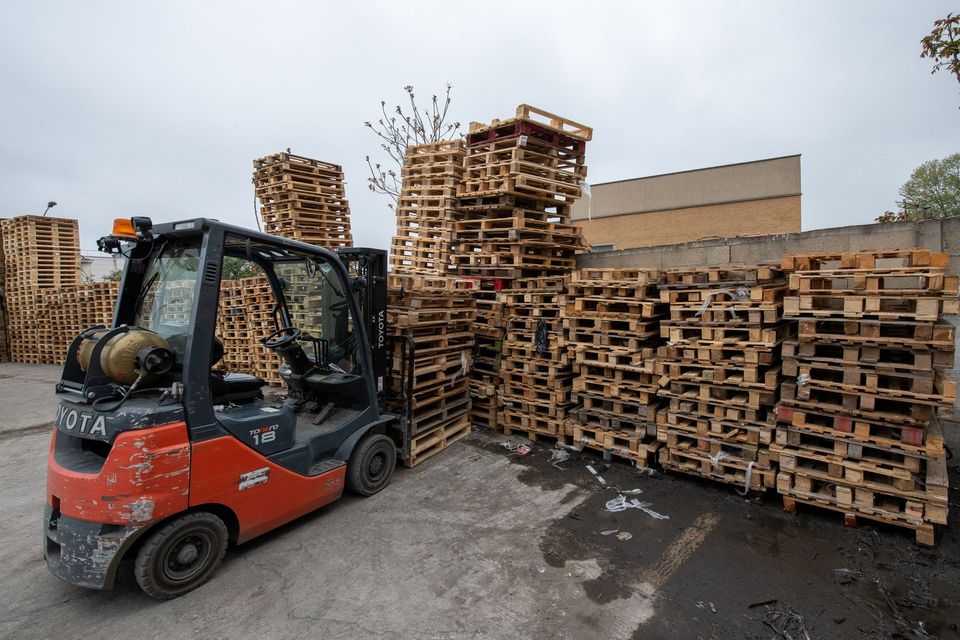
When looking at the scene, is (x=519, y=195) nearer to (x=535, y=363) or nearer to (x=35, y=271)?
(x=535, y=363)

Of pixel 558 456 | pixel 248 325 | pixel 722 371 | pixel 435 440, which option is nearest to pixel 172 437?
pixel 435 440

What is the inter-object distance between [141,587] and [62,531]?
0.70m

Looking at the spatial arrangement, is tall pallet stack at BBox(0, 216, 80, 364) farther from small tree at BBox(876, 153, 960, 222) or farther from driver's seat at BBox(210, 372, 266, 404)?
small tree at BBox(876, 153, 960, 222)

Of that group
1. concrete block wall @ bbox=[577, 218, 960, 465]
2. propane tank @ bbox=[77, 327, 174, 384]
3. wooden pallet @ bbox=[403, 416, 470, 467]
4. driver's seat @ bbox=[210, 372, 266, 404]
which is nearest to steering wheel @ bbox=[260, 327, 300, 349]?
driver's seat @ bbox=[210, 372, 266, 404]

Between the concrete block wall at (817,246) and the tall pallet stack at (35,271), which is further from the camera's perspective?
the tall pallet stack at (35,271)

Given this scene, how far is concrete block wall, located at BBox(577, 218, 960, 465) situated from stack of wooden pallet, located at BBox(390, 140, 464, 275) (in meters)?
3.15

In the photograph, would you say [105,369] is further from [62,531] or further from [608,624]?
[608,624]

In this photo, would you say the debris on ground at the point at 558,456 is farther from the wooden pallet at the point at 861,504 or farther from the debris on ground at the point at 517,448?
the wooden pallet at the point at 861,504

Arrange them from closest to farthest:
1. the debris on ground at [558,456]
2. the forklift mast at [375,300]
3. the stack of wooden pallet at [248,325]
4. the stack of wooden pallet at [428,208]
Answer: the forklift mast at [375,300] < the debris on ground at [558,456] < the stack of wooden pallet at [428,208] < the stack of wooden pallet at [248,325]

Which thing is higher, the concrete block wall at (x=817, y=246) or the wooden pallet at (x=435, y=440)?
the concrete block wall at (x=817, y=246)

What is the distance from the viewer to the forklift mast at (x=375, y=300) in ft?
19.5

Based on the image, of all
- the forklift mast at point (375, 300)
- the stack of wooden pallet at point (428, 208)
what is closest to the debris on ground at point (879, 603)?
the forklift mast at point (375, 300)

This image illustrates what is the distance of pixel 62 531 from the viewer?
360 cm

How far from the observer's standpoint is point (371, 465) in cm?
574
